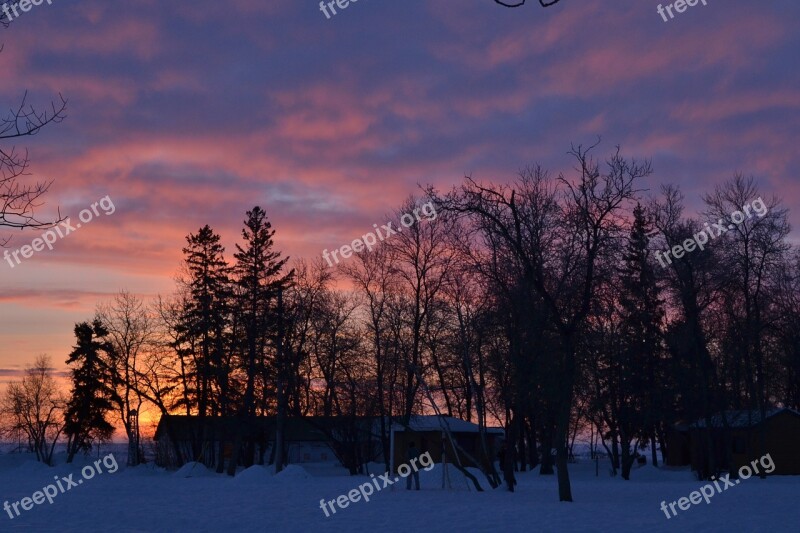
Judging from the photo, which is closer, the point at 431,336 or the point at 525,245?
the point at 525,245

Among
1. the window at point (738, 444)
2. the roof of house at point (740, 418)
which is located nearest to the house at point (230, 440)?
the roof of house at point (740, 418)

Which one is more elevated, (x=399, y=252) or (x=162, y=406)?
(x=399, y=252)

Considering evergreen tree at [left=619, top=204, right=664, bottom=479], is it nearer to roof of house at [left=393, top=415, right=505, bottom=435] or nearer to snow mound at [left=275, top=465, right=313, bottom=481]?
roof of house at [left=393, top=415, right=505, bottom=435]

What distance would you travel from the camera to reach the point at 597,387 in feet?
150

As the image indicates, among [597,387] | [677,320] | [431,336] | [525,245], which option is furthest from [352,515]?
[677,320]

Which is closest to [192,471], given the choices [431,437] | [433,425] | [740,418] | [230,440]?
[431,437]

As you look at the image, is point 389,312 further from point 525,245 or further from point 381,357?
point 525,245

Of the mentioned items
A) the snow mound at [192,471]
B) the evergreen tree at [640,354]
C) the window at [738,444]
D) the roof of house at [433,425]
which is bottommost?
the snow mound at [192,471]

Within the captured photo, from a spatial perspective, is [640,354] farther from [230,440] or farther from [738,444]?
[230,440]

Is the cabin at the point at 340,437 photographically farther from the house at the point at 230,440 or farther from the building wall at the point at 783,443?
the building wall at the point at 783,443

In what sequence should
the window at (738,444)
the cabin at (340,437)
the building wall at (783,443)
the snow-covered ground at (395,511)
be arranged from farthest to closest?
the window at (738,444)
the building wall at (783,443)
the cabin at (340,437)
the snow-covered ground at (395,511)

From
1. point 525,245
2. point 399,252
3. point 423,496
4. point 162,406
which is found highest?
point 399,252

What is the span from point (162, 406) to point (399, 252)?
83.9 ft

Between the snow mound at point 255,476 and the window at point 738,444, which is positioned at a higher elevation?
the window at point 738,444
